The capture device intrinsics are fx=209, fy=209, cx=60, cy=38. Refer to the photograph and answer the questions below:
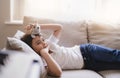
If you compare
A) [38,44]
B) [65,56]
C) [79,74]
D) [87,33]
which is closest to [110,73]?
[79,74]

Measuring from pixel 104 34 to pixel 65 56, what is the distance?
1.83 ft

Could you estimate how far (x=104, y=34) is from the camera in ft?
7.21

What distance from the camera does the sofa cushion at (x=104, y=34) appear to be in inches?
85.3

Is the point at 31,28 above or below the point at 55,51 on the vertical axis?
above

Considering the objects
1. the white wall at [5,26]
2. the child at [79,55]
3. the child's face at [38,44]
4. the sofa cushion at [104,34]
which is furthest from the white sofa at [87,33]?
the white wall at [5,26]

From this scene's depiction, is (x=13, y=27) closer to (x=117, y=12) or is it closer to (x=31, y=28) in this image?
(x=31, y=28)

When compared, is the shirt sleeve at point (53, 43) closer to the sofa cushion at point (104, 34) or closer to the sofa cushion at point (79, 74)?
the sofa cushion at point (79, 74)

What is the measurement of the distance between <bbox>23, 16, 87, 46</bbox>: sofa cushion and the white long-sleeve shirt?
16cm

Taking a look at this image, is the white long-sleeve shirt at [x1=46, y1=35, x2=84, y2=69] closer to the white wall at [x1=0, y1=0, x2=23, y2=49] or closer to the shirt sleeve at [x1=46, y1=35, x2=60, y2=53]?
the shirt sleeve at [x1=46, y1=35, x2=60, y2=53]

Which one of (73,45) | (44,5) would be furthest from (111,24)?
(44,5)

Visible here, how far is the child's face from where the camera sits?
5.69ft

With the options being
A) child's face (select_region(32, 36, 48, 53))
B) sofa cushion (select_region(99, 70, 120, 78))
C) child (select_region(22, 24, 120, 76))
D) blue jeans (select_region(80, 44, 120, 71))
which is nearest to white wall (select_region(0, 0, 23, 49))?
child (select_region(22, 24, 120, 76))

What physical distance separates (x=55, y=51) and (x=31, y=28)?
0.30m

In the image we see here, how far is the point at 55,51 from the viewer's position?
1.88 meters
